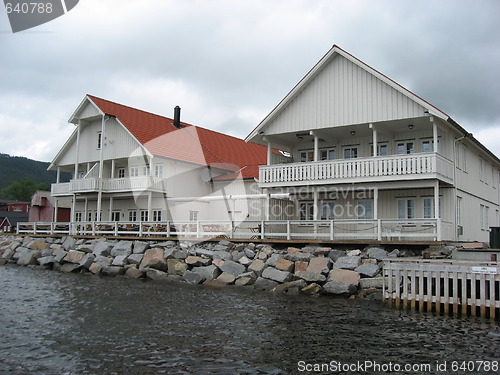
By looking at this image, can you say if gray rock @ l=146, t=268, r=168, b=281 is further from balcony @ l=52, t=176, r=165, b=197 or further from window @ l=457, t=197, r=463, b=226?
window @ l=457, t=197, r=463, b=226

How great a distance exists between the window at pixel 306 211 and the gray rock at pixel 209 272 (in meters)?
6.91

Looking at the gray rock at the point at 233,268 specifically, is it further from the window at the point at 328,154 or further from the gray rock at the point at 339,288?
the window at the point at 328,154

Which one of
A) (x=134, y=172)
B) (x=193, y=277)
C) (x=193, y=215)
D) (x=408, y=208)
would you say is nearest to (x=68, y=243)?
(x=134, y=172)

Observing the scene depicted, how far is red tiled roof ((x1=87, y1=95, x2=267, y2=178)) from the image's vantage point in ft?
102

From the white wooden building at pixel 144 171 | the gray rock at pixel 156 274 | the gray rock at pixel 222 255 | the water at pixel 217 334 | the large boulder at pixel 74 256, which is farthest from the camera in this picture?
the white wooden building at pixel 144 171

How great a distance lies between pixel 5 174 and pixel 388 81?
151687 millimetres

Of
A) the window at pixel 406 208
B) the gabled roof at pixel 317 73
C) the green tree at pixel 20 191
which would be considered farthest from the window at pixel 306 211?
the green tree at pixel 20 191

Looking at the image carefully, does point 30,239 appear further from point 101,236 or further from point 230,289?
point 230,289

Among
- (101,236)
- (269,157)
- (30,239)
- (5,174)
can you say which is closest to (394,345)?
(269,157)

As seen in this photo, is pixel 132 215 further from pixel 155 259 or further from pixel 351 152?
pixel 351 152

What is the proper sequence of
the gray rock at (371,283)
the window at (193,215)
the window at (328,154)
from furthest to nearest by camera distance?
Answer: 1. the window at (193,215)
2. the window at (328,154)
3. the gray rock at (371,283)

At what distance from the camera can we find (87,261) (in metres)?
24.0

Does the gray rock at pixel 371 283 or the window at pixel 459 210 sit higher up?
the window at pixel 459 210

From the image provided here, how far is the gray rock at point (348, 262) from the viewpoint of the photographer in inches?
680
